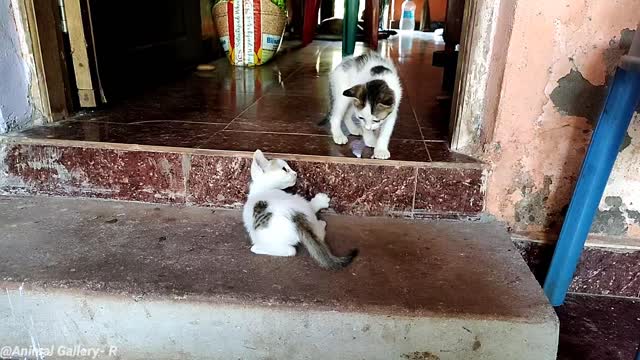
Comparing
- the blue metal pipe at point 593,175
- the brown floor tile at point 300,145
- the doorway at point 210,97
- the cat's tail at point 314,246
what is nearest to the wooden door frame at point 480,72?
the doorway at point 210,97

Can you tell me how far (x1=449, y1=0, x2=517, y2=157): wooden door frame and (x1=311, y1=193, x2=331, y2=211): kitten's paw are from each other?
0.37 m

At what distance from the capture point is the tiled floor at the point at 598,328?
3.13ft

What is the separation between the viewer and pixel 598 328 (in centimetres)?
102

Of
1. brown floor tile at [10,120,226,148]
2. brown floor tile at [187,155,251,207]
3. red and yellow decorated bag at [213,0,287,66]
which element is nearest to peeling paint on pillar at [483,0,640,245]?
brown floor tile at [187,155,251,207]

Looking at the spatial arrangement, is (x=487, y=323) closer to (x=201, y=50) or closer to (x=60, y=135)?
(x=60, y=135)

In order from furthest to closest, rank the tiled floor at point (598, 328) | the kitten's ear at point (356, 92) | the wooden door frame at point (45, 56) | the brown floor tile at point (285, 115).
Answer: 1. the brown floor tile at point (285, 115)
2. the wooden door frame at point (45, 56)
3. the kitten's ear at point (356, 92)
4. the tiled floor at point (598, 328)

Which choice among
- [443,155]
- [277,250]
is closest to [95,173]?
[277,250]

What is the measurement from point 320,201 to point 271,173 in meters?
0.16

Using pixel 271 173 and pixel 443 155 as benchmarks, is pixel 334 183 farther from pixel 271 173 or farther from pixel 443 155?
pixel 443 155

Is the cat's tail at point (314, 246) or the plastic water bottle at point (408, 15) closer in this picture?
the cat's tail at point (314, 246)

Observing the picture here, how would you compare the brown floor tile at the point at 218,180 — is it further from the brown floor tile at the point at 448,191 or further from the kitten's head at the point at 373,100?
the brown floor tile at the point at 448,191

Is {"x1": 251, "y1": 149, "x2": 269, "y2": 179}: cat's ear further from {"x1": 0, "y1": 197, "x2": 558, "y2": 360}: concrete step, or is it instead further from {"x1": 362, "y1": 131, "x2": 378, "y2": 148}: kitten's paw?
{"x1": 362, "y1": 131, "x2": 378, "y2": 148}: kitten's paw

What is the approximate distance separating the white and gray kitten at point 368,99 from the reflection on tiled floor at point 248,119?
0.17ft

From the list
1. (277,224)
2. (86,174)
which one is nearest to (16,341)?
(86,174)
